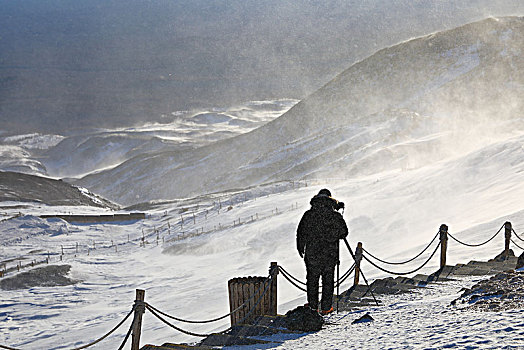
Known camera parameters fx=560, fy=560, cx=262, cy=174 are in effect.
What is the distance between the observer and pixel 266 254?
87.4 ft

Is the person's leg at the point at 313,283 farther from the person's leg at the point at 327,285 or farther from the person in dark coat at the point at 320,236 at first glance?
the person's leg at the point at 327,285

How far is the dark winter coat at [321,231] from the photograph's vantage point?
7.87 meters

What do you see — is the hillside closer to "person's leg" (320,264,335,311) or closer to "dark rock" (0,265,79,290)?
"dark rock" (0,265,79,290)

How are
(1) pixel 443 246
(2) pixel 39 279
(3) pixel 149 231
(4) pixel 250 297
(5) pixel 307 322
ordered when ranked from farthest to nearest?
(3) pixel 149 231, (2) pixel 39 279, (1) pixel 443 246, (4) pixel 250 297, (5) pixel 307 322

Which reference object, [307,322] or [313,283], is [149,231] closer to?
[313,283]

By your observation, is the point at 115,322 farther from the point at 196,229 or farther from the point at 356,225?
the point at 196,229

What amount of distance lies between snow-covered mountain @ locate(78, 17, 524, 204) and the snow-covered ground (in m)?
28.2

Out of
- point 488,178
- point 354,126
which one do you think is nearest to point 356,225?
point 488,178

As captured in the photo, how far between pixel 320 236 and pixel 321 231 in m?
0.07

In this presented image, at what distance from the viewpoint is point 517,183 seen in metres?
24.4

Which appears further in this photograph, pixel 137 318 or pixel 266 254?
pixel 266 254

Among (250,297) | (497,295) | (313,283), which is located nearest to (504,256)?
(497,295)

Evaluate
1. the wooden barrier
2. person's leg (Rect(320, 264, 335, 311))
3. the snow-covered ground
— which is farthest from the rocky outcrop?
the wooden barrier

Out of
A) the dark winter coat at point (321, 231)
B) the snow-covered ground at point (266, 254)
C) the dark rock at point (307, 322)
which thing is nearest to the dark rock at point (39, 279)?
the snow-covered ground at point (266, 254)
